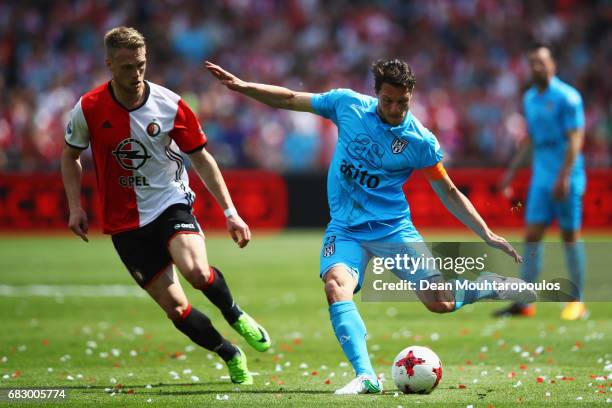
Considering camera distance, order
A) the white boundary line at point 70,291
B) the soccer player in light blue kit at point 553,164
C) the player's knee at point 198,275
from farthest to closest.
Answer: the white boundary line at point 70,291, the soccer player in light blue kit at point 553,164, the player's knee at point 198,275

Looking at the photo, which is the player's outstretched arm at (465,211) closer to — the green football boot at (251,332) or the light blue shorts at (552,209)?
the green football boot at (251,332)

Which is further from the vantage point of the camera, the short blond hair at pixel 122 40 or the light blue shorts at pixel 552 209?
the light blue shorts at pixel 552 209

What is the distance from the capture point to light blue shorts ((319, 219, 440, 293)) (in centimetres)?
720

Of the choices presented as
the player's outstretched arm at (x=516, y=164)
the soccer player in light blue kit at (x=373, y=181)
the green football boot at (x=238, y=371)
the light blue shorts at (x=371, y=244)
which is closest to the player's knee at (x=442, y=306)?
the soccer player in light blue kit at (x=373, y=181)

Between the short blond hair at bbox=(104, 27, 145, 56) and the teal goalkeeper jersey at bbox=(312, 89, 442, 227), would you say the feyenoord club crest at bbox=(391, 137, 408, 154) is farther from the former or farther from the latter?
the short blond hair at bbox=(104, 27, 145, 56)

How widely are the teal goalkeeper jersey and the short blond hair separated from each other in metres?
1.37

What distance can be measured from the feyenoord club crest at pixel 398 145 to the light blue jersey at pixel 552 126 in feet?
14.6

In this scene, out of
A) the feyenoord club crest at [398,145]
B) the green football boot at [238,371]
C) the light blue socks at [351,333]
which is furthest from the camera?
the green football boot at [238,371]

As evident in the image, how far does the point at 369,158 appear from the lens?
7.29 meters

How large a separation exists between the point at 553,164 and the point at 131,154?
5876 mm

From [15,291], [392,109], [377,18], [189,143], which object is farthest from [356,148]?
[377,18]

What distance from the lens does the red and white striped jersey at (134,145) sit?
279 inches

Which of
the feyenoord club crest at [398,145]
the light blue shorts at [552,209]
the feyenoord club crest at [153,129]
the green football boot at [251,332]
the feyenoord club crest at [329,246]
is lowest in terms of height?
the green football boot at [251,332]

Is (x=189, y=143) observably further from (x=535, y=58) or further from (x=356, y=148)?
(x=535, y=58)
